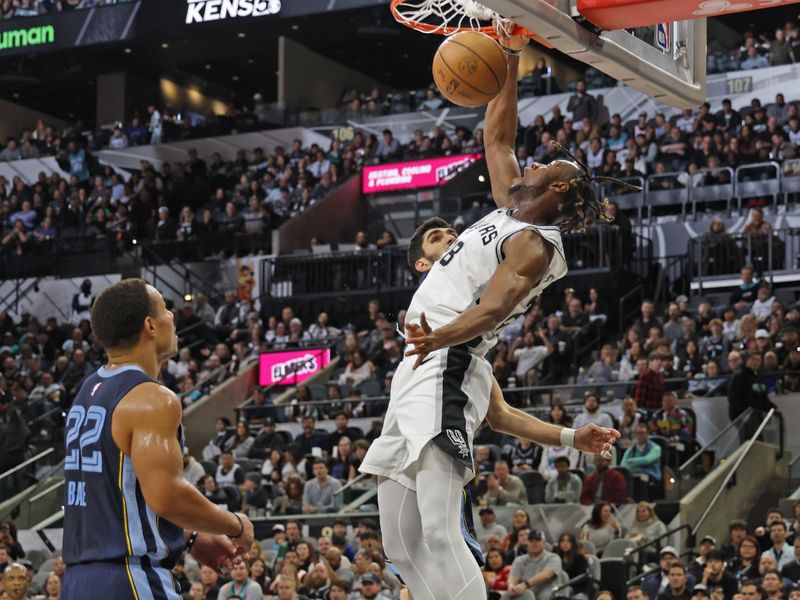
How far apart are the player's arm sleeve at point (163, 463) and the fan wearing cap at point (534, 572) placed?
7.68m

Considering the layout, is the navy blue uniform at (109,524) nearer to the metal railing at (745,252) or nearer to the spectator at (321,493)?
the spectator at (321,493)

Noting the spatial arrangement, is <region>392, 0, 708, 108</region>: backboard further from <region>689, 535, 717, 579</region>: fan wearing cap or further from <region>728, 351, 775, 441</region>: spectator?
<region>728, 351, 775, 441</region>: spectator

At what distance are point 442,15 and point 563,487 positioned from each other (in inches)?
319

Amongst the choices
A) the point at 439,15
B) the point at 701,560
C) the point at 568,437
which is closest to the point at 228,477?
the point at 701,560

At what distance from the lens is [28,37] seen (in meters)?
32.8

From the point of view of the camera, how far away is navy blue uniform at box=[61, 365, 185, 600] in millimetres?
4395

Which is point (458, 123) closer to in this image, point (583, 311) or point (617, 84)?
point (617, 84)

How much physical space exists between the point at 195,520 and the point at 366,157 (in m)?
23.9

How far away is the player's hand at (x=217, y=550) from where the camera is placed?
467cm

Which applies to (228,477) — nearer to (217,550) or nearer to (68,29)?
(217,550)

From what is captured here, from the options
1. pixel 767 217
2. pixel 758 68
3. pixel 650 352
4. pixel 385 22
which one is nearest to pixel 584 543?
pixel 650 352

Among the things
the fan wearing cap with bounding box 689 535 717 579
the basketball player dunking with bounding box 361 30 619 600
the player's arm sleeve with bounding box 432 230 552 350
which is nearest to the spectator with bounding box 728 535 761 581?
the fan wearing cap with bounding box 689 535 717 579

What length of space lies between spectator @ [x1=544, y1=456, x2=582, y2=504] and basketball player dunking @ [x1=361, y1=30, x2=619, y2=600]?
8.34 meters

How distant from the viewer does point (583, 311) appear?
64.6 feet
